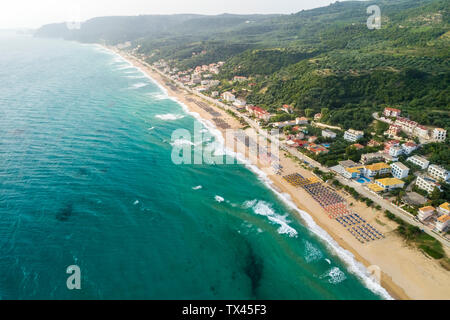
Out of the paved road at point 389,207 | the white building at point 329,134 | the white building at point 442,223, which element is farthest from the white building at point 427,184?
the white building at point 329,134

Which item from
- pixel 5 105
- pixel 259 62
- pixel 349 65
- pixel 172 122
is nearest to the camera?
pixel 172 122

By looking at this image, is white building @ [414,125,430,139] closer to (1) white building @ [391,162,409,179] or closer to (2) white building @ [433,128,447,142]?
(2) white building @ [433,128,447,142]

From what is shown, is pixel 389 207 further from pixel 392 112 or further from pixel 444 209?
pixel 392 112

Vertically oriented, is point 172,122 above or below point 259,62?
below

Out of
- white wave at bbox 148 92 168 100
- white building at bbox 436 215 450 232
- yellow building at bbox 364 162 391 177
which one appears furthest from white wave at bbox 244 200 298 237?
white wave at bbox 148 92 168 100

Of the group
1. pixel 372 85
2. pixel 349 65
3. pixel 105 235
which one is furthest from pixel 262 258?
pixel 349 65

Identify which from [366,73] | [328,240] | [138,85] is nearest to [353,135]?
[328,240]

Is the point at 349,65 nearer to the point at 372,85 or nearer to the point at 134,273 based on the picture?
the point at 372,85
